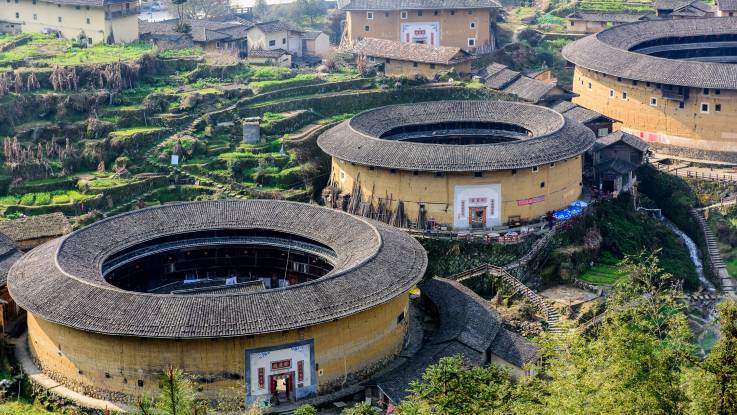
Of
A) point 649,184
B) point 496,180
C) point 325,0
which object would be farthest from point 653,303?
point 325,0

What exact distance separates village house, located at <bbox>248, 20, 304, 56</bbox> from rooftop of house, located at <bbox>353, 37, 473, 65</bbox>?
17.9ft

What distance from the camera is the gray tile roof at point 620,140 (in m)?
71.4

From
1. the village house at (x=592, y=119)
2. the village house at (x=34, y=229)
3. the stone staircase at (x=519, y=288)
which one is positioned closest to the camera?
the stone staircase at (x=519, y=288)

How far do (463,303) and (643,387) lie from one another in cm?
2287

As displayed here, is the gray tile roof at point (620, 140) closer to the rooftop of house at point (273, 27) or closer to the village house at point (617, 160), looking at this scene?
the village house at point (617, 160)

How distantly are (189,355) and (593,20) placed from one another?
208ft

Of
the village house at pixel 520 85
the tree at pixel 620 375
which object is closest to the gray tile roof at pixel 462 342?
the tree at pixel 620 375

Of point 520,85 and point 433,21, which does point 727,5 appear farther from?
point 520,85

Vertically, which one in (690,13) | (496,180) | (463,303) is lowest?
(463,303)

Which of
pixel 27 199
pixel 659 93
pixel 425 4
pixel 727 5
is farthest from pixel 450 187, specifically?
pixel 727 5

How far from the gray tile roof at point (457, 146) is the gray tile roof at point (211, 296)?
695 cm

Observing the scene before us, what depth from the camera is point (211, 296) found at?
47125mm

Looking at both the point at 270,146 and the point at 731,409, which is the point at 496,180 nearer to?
the point at 270,146

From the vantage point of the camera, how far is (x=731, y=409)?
2917cm
